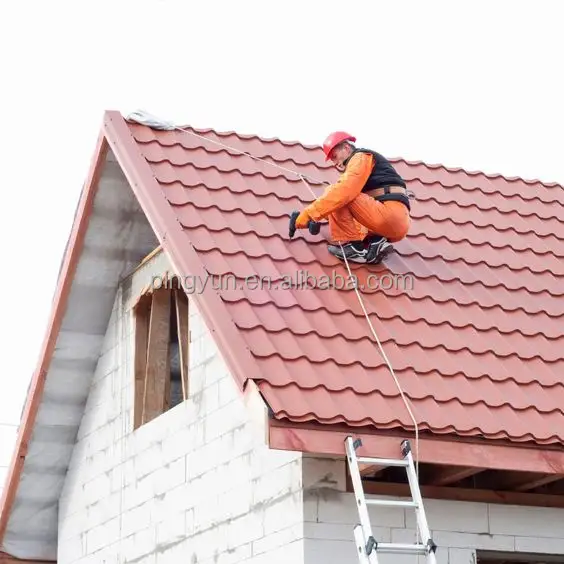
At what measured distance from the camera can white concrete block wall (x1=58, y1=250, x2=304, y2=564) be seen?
8.60 m

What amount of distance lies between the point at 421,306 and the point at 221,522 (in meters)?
2.06

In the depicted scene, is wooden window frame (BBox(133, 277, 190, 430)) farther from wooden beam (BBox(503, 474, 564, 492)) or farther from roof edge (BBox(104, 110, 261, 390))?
wooden beam (BBox(503, 474, 564, 492))

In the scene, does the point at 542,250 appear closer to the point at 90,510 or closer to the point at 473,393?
the point at 473,393

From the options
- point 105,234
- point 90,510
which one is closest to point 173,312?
point 105,234

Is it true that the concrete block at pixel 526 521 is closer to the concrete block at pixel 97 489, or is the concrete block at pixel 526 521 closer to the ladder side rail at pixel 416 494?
the ladder side rail at pixel 416 494

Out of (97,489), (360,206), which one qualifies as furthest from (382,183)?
(97,489)

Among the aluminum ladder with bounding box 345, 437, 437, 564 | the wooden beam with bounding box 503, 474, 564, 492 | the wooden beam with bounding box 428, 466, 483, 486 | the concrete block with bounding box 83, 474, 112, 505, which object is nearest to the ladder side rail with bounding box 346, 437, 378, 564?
the aluminum ladder with bounding box 345, 437, 437, 564

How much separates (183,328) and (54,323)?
1241mm

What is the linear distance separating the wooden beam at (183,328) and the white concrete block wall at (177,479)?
29 centimetres

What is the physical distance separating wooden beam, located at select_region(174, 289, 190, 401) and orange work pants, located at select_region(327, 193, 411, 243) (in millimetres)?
1642

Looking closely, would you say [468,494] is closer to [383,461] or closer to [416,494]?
[416,494]

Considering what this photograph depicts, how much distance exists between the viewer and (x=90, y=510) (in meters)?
11.5

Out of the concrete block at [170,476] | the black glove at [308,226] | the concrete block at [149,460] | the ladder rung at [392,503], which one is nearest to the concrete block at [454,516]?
the ladder rung at [392,503]

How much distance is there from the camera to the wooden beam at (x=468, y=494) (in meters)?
8.39
